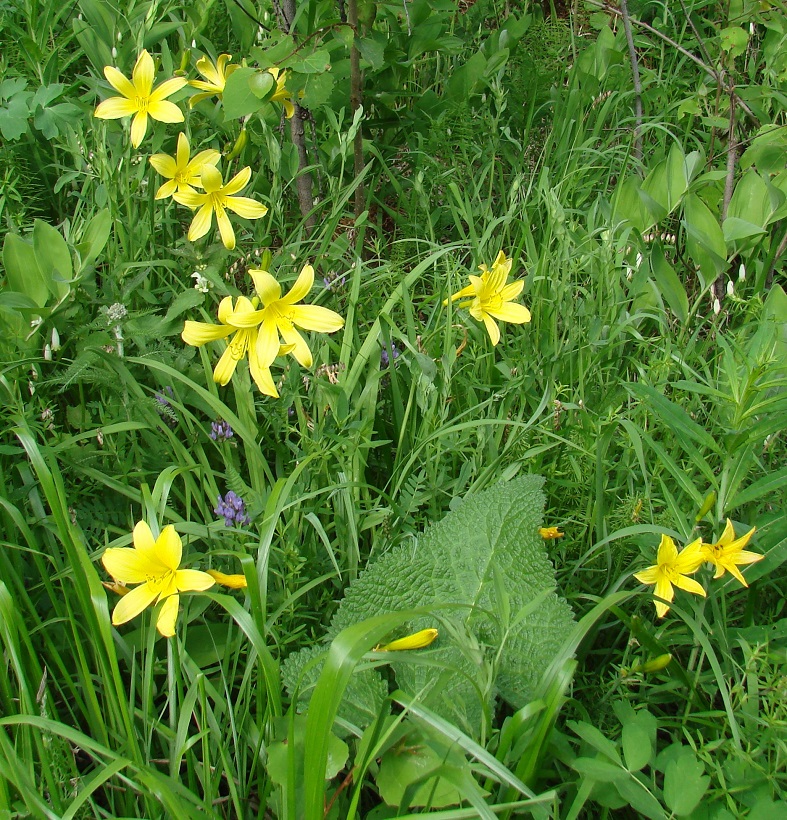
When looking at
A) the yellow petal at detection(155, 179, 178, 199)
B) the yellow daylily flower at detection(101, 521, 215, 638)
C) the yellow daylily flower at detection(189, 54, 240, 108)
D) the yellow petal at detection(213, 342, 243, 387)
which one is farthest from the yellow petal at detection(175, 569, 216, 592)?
the yellow daylily flower at detection(189, 54, 240, 108)

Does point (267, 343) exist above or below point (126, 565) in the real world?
above

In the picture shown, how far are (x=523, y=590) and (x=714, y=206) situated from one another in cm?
169

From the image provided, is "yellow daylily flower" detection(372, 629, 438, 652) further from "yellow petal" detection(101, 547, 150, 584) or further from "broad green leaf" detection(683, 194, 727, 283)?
"broad green leaf" detection(683, 194, 727, 283)

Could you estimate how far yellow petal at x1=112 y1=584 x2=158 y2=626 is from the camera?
121cm

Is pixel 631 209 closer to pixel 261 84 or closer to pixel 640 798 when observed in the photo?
pixel 261 84

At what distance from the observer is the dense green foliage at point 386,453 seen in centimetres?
119

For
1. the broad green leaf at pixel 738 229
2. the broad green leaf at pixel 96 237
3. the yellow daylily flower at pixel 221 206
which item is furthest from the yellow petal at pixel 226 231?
the broad green leaf at pixel 738 229

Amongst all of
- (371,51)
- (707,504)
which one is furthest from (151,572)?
(371,51)

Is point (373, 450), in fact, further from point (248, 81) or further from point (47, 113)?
point (47, 113)

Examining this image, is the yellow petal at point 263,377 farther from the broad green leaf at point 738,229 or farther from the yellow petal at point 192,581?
the broad green leaf at point 738,229

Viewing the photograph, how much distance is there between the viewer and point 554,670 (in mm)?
1177

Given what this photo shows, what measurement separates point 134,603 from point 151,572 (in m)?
0.06

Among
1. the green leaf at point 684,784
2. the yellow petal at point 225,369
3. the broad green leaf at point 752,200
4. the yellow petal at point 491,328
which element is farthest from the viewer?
the broad green leaf at point 752,200

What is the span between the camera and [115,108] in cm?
188
